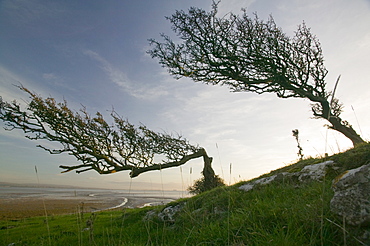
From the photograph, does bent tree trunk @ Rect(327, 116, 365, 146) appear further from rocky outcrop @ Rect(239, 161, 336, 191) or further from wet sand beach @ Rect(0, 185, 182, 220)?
wet sand beach @ Rect(0, 185, 182, 220)

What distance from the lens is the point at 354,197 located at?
2299 mm

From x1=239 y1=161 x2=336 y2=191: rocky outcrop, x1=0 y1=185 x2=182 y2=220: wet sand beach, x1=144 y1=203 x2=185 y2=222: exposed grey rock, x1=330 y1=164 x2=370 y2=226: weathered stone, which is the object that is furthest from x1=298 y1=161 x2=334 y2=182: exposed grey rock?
x1=0 y1=185 x2=182 y2=220: wet sand beach

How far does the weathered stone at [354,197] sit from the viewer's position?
7.15 ft

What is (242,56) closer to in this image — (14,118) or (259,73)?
(259,73)

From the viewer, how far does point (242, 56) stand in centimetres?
1121

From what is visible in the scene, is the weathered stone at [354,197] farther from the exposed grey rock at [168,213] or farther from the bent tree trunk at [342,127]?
the bent tree trunk at [342,127]

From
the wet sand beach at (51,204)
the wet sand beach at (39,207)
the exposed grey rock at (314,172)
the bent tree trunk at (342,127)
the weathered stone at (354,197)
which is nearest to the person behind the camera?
the weathered stone at (354,197)

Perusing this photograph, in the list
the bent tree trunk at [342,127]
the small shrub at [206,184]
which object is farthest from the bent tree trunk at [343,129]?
the small shrub at [206,184]

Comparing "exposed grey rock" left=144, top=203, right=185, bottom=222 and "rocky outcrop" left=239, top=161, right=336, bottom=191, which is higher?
"rocky outcrop" left=239, top=161, right=336, bottom=191

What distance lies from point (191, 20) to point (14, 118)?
12102mm

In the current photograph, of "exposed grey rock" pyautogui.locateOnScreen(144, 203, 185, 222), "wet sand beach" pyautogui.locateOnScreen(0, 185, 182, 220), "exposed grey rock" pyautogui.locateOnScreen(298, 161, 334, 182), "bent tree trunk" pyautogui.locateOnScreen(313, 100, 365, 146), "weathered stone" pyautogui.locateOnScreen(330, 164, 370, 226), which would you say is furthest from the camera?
"wet sand beach" pyautogui.locateOnScreen(0, 185, 182, 220)

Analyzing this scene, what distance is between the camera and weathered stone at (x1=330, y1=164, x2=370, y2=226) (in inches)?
85.8

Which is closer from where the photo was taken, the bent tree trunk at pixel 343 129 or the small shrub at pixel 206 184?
the bent tree trunk at pixel 343 129

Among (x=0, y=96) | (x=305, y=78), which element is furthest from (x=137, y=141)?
(x=305, y=78)
